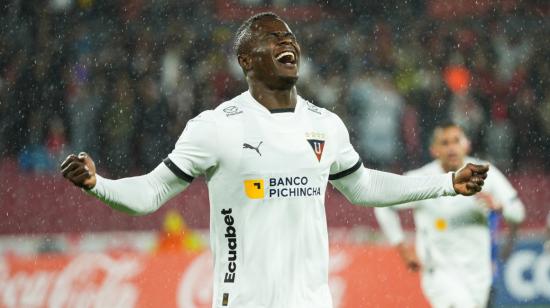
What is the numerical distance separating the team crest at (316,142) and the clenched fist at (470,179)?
54 cm

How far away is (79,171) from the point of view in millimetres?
3529

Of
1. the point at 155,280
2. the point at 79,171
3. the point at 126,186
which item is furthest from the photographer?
the point at 155,280

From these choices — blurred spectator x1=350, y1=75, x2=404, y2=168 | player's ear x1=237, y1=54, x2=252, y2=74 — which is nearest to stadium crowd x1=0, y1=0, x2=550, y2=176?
blurred spectator x1=350, y1=75, x2=404, y2=168

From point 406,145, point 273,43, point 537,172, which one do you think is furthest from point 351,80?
point 273,43

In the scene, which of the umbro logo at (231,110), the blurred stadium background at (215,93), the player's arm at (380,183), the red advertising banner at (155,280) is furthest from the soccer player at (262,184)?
the blurred stadium background at (215,93)

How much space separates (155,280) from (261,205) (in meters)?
4.79

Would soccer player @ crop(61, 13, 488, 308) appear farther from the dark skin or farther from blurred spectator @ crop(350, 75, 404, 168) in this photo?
blurred spectator @ crop(350, 75, 404, 168)

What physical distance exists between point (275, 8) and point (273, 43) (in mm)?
7511

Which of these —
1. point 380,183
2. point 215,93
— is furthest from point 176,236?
point 380,183

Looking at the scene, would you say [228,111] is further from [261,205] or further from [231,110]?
[261,205]

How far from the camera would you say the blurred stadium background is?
9.66 m

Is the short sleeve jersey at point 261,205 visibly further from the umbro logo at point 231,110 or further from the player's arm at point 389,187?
the player's arm at point 389,187

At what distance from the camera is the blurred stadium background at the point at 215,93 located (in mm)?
9664

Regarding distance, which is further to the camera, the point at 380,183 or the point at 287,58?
the point at 380,183
